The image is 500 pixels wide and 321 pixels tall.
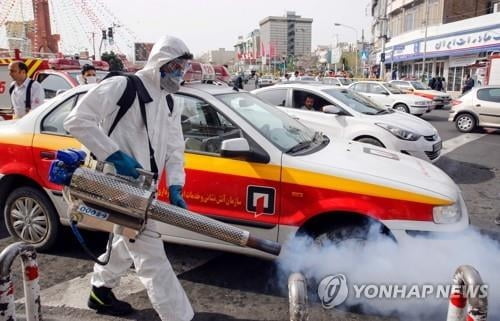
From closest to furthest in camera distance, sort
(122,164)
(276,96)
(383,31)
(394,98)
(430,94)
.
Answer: (122,164)
(276,96)
(394,98)
(430,94)
(383,31)

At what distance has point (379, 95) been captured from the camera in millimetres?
16438

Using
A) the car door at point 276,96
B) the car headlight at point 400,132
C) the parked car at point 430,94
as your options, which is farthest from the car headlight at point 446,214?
the parked car at point 430,94

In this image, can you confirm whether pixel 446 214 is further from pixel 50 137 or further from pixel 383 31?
pixel 383 31

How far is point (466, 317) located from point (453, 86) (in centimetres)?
3364

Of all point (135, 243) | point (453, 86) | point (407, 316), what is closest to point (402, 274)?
point (407, 316)

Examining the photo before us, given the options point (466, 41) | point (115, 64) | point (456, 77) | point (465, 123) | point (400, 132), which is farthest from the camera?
point (456, 77)

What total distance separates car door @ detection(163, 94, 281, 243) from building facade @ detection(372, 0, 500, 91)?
24.8 m

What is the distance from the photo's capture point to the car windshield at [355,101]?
284 inches

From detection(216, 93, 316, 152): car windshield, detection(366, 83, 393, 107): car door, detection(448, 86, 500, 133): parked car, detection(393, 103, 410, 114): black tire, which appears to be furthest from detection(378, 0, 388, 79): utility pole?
detection(216, 93, 316, 152): car windshield

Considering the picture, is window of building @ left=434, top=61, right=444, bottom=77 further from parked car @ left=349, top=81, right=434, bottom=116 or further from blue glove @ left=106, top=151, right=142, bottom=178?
blue glove @ left=106, top=151, right=142, bottom=178

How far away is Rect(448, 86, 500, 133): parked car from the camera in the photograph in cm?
1206

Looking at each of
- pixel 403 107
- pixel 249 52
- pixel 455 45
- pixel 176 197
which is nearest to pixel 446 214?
pixel 176 197

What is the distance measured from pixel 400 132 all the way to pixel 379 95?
10.2 metres

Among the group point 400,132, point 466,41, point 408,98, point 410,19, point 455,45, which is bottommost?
point 408,98
